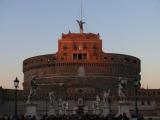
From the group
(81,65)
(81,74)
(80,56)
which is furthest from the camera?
(80,56)

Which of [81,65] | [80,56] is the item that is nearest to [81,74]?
[81,65]

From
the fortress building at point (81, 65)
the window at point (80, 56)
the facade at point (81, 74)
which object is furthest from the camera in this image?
the window at point (80, 56)

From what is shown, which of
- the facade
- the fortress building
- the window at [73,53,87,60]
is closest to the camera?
the facade

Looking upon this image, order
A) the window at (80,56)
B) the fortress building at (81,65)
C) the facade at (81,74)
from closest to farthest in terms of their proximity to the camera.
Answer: the facade at (81,74) < the fortress building at (81,65) < the window at (80,56)

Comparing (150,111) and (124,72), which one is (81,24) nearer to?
(124,72)

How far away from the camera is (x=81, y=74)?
4345 inches

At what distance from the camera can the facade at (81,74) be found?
104 m

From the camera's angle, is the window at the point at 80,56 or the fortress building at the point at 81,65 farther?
the window at the point at 80,56

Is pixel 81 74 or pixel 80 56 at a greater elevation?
pixel 80 56

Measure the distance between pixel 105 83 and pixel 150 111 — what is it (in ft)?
38.3

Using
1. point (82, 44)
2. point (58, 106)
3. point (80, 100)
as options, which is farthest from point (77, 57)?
point (58, 106)

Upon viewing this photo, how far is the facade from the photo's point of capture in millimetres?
104250

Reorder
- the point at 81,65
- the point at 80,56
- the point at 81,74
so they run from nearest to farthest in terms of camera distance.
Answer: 1. the point at 81,74
2. the point at 81,65
3. the point at 80,56

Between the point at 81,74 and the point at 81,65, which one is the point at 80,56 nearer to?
the point at 81,65
